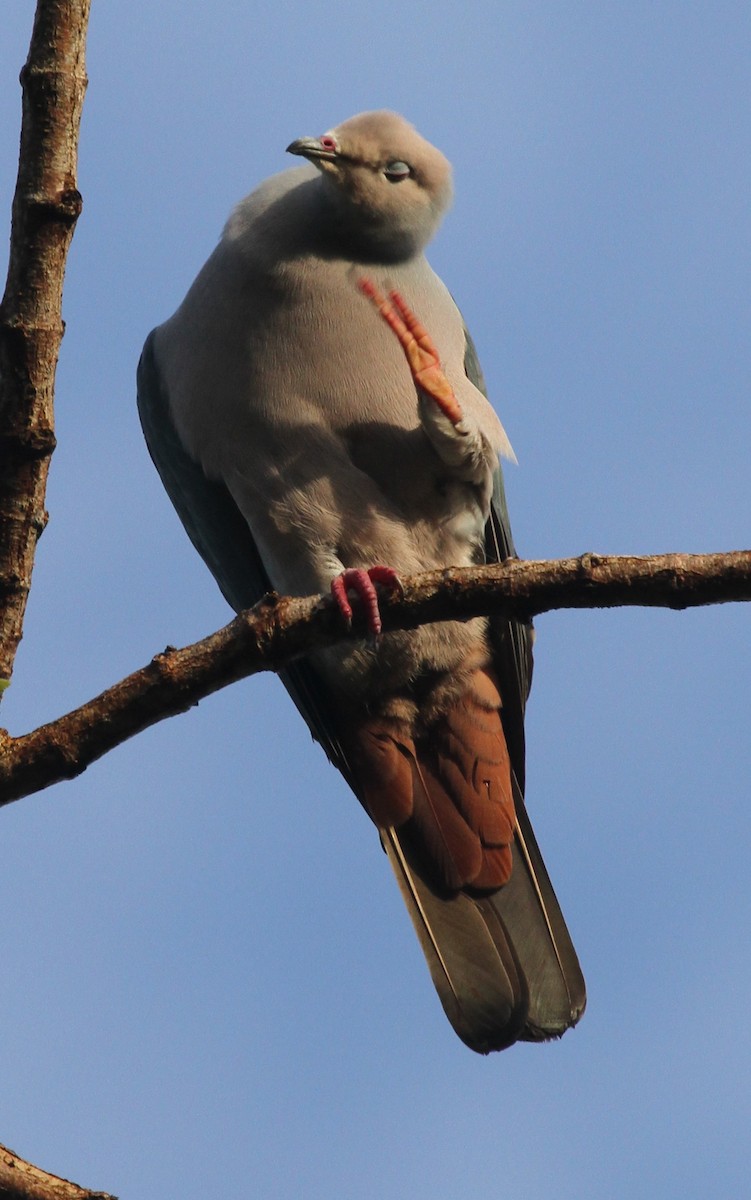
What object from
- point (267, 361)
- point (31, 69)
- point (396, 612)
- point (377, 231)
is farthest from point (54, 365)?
point (377, 231)

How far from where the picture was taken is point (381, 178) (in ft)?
13.8

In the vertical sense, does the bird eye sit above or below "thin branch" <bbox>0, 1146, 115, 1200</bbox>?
above

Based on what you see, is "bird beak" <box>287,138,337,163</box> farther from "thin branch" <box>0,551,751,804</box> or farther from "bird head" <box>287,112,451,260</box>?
"thin branch" <box>0,551,751,804</box>

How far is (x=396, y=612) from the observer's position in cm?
299

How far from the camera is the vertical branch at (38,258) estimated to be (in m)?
2.90

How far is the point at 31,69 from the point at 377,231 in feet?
5.06

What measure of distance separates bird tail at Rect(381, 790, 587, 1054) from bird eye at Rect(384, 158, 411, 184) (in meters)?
2.00

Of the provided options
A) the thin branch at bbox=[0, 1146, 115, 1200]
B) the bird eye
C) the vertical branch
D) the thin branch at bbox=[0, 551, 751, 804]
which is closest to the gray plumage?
the bird eye

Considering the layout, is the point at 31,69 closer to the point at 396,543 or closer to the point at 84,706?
the point at 84,706

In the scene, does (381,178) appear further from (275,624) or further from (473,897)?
(473,897)

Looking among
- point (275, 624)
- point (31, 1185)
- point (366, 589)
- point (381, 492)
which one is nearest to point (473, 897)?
point (381, 492)

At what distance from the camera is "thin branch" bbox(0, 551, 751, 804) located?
279 centimetres

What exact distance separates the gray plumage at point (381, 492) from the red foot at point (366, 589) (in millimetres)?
642

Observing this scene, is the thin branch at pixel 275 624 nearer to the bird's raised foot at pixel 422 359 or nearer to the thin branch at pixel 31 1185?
the thin branch at pixel 31 1185
